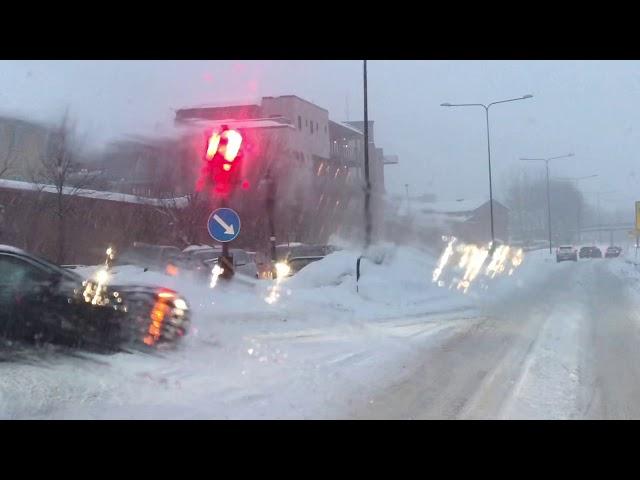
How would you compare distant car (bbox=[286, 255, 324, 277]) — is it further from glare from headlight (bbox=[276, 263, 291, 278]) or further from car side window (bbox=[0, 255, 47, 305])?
car side window (bbox=[0, 255, 47, 305])

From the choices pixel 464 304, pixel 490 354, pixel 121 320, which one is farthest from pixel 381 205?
pixel 121 320

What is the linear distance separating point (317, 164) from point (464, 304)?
40.8 feet

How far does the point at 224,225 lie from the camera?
14.3 meters

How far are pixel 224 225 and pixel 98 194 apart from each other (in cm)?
1309

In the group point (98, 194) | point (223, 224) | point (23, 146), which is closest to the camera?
point (223, 224)

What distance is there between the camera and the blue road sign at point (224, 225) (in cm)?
1426

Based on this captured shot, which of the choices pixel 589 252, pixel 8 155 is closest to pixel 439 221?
pixel 8 155

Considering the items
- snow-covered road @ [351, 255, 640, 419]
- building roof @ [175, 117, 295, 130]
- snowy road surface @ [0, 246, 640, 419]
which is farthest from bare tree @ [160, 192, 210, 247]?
snow-covered road @ [351, 255, 640, 419]

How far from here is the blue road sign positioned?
14258 millimetres

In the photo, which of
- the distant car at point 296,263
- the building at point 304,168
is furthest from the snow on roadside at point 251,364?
the building at point 304,168

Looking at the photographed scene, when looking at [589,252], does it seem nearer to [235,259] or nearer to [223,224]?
[235,259]

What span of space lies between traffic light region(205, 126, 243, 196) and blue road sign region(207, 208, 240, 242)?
2.57 ft

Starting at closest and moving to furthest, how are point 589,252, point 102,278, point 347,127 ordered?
point 102,278 < point 347,127 < point 589,252
